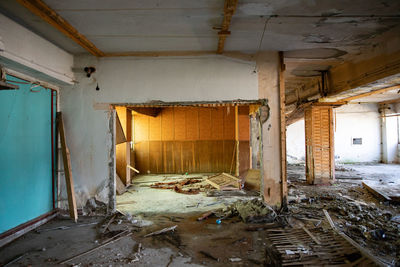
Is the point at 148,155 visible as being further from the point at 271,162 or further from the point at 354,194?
the point at 354,194

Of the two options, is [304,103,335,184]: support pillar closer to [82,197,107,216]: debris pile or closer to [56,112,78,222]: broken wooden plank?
[82,197,107,216]: debris pile

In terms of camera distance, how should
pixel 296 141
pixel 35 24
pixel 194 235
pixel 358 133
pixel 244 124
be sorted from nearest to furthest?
pixel 35 24
pixel 194 235
pixel 244 124
pixel 358 133
pixel 296 141

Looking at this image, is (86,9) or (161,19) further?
(161,19)

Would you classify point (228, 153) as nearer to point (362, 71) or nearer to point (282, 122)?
point (282, 122)

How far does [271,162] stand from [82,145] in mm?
3688

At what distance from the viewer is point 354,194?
5.93 metres

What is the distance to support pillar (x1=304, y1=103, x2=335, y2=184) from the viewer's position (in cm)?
712

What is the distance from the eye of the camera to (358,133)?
12336 mm

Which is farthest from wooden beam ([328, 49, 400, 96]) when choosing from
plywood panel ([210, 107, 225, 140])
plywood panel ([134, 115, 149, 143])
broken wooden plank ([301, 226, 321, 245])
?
plywood panel ([134, 115, 149, 143])

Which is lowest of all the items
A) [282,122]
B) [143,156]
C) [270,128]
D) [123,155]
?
[143,156]

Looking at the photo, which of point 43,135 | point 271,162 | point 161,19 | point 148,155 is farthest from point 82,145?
point 148,155

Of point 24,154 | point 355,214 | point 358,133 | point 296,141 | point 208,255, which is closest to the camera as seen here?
point 208,255

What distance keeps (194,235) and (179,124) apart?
6601 mm

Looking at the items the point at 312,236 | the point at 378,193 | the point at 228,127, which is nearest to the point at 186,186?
the point at 228,127
